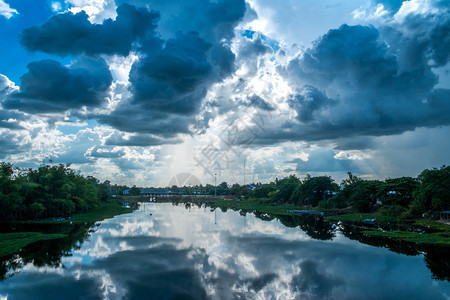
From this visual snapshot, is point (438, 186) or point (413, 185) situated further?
point (413, 185)

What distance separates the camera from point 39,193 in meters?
53.0

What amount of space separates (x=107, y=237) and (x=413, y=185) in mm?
56692

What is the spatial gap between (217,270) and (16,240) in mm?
23164

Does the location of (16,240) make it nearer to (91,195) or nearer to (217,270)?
(217,270)

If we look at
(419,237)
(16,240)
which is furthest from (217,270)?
(419,237)

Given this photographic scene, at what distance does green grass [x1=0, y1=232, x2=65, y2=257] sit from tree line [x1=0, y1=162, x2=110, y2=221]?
1224cm

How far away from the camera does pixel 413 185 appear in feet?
196

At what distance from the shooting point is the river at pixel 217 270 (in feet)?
62.0

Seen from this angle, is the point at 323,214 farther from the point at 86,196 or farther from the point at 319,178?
the point at 86,196

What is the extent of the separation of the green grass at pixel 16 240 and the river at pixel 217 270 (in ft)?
4.55

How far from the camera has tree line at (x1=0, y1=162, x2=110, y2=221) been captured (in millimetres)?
45812

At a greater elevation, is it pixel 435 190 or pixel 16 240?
pixel 435 190

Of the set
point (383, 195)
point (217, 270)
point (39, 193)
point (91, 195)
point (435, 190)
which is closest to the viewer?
point (217, 270)

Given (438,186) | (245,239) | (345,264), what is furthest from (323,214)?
(345,264)
